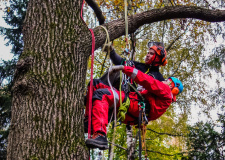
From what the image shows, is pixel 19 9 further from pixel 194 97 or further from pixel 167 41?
pixel 194 97

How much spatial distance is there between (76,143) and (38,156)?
33 cm

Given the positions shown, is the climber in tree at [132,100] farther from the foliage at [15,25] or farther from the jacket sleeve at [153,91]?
the foliage at [15,25]

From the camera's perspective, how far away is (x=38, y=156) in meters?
1.90

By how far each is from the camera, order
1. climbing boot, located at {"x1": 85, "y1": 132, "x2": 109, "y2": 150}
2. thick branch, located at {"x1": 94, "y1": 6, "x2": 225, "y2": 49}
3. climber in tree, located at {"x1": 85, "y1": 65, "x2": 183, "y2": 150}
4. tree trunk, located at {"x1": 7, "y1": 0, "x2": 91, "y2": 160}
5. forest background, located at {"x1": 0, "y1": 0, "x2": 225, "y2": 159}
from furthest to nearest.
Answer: forest background, located at {"x1": 0, "y1": 0, "x2": 225, "y2": 159} < thick branch, located at {"x1": 94, "y1": 6, "x2": 225, "y2": 49} < climber in tree, located at {"x1": 85, "y1": 65, "x2": 183, "y2": 150} < climbing boot, located at {"x1": 85, "y1": 132, "x2": 109, "y2": 150} < tree trunk, located at {"x1": 7, "y1": 0, "x2": 91, "y2": 160}

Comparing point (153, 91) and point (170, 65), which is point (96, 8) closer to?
point (153, 91)

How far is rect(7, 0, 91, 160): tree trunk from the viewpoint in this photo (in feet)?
6.50

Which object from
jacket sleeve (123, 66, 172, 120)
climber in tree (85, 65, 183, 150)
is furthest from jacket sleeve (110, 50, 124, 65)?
jacket sleeve (123, 66, 172, 120)

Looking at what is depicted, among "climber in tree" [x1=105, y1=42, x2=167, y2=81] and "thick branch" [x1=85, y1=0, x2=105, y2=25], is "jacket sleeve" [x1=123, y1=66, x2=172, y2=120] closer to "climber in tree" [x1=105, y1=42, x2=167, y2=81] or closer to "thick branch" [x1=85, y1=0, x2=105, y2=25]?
"climber in tree" [x1=105, y1=42, x2=167, y2=81]

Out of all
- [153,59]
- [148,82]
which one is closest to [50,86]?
[148,82]

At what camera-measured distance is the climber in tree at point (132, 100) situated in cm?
246

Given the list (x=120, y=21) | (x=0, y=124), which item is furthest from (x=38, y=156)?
(x=0, y=124)

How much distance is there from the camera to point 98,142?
2309 millimetres

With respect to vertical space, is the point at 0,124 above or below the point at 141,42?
below

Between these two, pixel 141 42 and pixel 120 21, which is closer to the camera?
pixel 120 21
